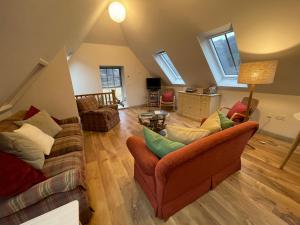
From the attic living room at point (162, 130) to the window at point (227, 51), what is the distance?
0.03 m

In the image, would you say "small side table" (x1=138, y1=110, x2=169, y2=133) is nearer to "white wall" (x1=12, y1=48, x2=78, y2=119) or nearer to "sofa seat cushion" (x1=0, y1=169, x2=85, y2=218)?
"white wall" (x1=12, y1=48, x2=78, y2=119)

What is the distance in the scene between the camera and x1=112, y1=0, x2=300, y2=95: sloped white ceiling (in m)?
1.95

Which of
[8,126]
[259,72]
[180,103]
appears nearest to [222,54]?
[259,72]

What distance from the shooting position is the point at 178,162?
1.02 metres

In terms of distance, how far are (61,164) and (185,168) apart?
1.27 metres

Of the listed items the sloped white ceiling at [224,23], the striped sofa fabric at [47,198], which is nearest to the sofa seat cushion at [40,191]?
the striped sofa fabric at [47,198]

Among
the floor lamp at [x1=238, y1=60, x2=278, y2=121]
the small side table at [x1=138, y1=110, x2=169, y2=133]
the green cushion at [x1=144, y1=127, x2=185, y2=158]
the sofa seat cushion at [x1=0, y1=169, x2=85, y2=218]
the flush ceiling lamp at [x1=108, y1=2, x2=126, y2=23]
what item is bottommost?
the small side table at [x1=138, y1=110, x2=169, y2=133]

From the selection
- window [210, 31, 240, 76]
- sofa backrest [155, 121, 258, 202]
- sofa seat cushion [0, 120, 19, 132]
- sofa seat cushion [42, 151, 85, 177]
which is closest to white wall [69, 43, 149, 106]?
sofa seat cushion [0, 120, 19, 132]

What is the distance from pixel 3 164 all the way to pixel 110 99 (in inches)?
149

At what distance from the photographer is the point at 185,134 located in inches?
51.7

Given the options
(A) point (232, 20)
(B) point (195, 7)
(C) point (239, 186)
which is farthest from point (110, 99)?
(C) point (239, 186)

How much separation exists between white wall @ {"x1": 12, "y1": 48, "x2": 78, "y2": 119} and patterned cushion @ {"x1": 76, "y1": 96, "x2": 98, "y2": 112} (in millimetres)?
346

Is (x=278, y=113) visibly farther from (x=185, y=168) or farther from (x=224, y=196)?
(x=185, y=168)

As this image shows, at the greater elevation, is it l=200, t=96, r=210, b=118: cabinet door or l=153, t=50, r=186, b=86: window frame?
l=153, t=50, r=186, b=86: window frame
